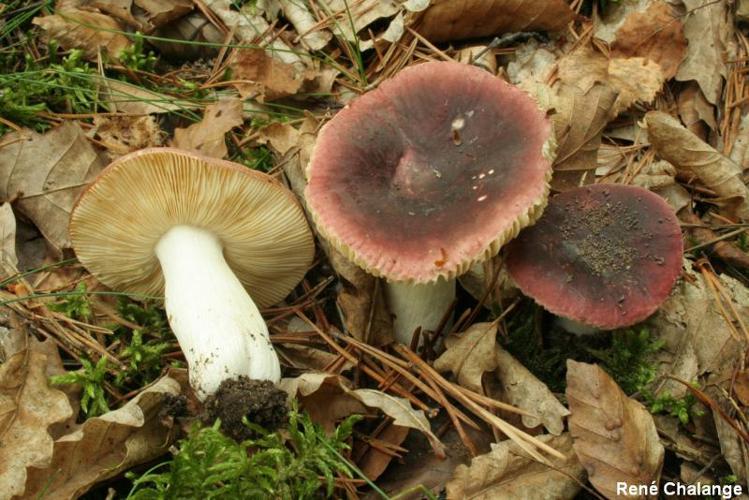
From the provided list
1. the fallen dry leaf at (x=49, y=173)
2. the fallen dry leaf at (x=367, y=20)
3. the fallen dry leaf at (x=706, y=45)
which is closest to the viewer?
the fallen dry leaf at (x=49, y=173)

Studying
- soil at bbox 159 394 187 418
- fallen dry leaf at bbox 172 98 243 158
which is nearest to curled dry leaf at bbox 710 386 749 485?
soil at bbox 159 394 187 418

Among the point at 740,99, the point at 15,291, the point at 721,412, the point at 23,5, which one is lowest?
the point at 721,412

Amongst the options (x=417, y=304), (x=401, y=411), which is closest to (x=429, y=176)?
(x=417, y=304)

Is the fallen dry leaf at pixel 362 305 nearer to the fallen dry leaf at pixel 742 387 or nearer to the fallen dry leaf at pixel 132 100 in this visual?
the fallen dry leaf at pixel 132 100

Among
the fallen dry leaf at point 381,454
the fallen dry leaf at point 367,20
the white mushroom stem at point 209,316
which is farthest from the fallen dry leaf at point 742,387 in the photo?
the fallen dry leaf at point 367,20

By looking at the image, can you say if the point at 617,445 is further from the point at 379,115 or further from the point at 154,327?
the point at 154,327

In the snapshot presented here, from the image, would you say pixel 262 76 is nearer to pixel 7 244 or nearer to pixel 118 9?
pixel 118 9

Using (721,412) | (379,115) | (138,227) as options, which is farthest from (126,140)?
(721,412)
